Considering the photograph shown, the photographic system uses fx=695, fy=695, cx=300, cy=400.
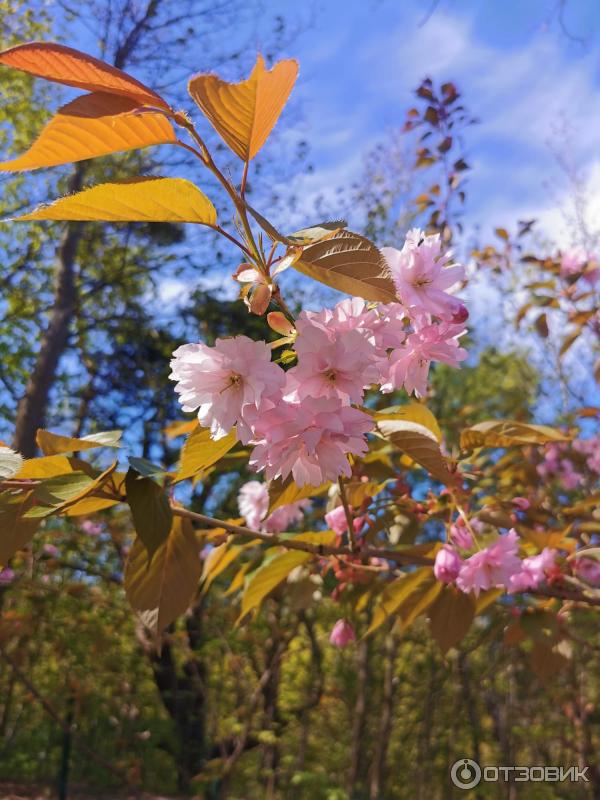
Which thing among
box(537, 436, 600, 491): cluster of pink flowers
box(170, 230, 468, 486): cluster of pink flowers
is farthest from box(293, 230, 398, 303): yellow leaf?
box(537, 436, 600, 491): cluster of pink flowers

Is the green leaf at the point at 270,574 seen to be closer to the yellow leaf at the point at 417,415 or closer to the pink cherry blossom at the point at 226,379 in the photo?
the yellow leaf at the point at 417,415

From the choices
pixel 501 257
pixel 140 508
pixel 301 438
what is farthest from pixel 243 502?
pixel 501 257

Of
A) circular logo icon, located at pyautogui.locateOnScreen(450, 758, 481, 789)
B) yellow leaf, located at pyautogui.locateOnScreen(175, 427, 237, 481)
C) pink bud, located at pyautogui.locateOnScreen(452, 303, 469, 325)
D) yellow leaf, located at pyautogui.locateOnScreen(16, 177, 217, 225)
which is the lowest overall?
circular logo icon, located at pyautogui.locateOnScreen(450, 758, 481, 789)

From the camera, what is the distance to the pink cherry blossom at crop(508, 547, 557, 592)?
3.20 ft

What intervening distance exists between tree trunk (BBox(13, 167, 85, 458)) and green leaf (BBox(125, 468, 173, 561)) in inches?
92.7

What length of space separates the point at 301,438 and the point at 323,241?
0.50 ft

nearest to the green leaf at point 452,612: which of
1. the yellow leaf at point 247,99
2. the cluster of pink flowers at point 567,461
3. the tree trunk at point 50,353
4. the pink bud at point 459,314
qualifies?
the pink bud at point 459,314

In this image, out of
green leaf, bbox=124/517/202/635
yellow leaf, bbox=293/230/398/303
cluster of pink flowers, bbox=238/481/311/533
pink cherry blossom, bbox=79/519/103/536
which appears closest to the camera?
yellow leaf, bbox=293/230/398/303

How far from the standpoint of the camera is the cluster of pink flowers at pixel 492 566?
897 mm

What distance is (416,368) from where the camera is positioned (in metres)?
0.63

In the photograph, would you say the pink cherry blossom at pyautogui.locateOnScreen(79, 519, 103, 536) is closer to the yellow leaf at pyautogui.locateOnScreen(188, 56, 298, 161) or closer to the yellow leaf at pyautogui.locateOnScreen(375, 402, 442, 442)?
the yellow leaf at pyautogui.locateOnScreen(375, 402, 442, 442)

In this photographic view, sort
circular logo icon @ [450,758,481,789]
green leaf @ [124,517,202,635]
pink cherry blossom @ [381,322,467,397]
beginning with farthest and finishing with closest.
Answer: circular logo icon @ [450,758,481,789] → green leaf @ [124,517,202,635] → pink cherry blossom @ [381,322,467,397]

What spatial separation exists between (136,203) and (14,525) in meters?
0.32

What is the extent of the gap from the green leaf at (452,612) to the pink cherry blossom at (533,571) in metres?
0.08
